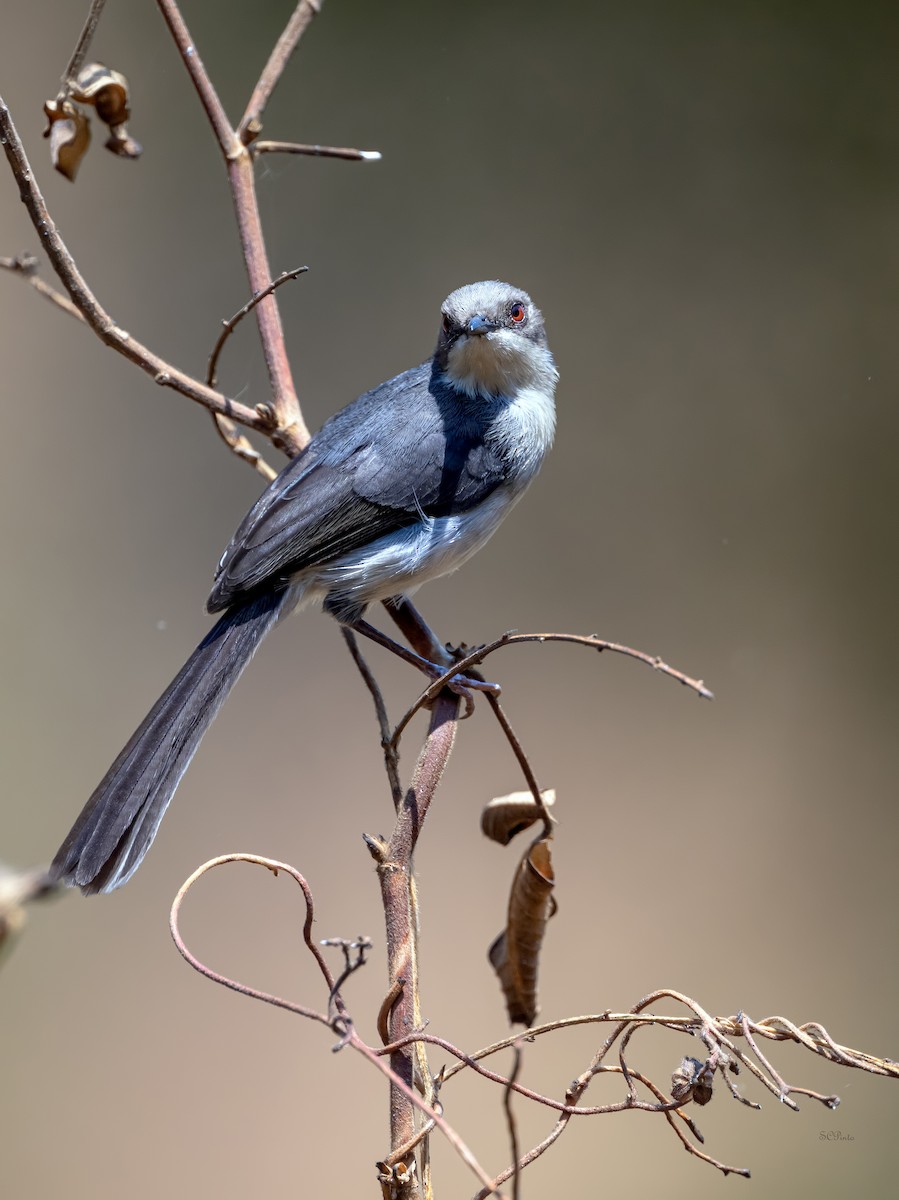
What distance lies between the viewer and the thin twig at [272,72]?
1748mm

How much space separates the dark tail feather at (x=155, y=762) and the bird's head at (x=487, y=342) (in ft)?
1.91

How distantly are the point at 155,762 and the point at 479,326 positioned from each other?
3.31 feet

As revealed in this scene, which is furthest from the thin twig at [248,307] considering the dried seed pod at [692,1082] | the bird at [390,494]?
→ the dried seed pod at [692,1082]

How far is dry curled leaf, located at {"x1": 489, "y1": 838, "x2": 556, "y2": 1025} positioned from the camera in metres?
1.19

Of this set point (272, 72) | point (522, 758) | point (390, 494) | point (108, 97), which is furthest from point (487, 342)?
point (522, 758)

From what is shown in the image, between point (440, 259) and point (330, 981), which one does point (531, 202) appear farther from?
point (330, 981)

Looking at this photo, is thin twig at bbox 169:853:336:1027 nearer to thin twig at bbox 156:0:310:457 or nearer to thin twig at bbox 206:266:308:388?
thin twig at bbox 206:266:308:388

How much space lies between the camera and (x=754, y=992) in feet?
9.94

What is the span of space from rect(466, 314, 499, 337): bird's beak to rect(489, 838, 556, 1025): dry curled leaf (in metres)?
1.13

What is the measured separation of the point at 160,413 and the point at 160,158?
0.83 metres

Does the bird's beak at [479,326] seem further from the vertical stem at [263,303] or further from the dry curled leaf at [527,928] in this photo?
the dry curled leaf at [527,928]

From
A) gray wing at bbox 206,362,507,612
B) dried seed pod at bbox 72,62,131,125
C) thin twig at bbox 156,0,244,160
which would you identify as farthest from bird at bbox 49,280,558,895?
dried seed pod at bbox 72,62,131,125

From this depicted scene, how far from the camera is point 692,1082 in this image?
1029mm

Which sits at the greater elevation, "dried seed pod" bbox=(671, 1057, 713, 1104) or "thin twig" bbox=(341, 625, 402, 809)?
"thin twig" bbox=(341, 625, 402, 809)
